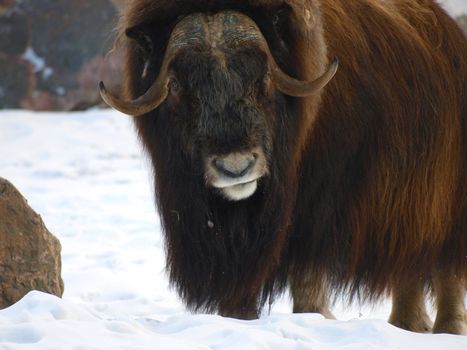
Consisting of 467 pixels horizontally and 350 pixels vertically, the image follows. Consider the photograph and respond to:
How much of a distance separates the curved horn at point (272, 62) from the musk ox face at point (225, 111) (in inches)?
1.6

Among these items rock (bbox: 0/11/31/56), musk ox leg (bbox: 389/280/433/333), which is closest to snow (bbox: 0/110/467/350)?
musk ox leg (bbox: 389/280/433/333)

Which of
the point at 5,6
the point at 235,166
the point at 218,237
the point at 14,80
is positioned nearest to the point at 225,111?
the point at 235,166

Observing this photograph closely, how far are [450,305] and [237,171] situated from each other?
→ 5.76ft

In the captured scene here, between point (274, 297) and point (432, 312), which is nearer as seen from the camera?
point (274, 297)

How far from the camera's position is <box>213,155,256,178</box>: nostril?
145 inches

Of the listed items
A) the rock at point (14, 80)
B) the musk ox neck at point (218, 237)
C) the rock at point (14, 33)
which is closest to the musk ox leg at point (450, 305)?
the musk ox neck at point (218, 237)

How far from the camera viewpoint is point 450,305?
4.86 m

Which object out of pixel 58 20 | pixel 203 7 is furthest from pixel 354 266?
pixel 58 20

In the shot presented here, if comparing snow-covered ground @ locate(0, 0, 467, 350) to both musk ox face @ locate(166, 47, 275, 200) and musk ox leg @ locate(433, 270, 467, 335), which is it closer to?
musk ox leg @ locate(433, 270, 467, 335)

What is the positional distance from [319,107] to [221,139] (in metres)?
0.65

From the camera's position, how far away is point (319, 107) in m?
4.22

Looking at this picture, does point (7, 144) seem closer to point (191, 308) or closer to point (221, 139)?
point (191, 308)

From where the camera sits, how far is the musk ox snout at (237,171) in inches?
146

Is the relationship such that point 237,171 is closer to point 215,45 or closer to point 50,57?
point 215,45
